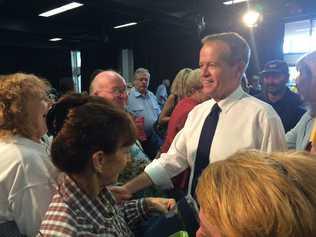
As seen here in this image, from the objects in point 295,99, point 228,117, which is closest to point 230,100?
point 228,117

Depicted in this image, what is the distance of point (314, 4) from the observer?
23.9 ft

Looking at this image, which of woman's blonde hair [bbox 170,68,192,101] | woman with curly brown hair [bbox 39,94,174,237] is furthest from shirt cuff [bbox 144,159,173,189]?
woman's blonde hair [bbox 170,68,192,101]

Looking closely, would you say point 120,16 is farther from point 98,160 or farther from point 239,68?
point 98,160

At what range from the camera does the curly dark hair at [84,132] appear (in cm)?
109

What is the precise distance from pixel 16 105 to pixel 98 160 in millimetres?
523

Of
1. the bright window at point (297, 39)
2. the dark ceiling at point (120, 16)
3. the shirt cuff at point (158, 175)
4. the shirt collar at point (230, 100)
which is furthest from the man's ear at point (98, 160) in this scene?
the bright window at point (297, 39)

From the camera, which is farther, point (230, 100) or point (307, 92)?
point (307, 92)

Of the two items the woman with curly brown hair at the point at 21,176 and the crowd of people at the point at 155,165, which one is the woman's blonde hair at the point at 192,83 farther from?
the woman with curly brown hair at the point at 21,176

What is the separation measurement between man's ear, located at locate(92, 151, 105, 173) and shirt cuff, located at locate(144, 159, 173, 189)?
65 cm

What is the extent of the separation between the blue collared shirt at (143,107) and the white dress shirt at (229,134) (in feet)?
7.40

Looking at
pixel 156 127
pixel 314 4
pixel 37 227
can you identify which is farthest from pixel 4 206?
pixel 314 4

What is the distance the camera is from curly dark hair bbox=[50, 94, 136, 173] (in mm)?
1088

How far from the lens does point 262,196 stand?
0.61 meters

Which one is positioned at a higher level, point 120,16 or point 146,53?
point 120,16
